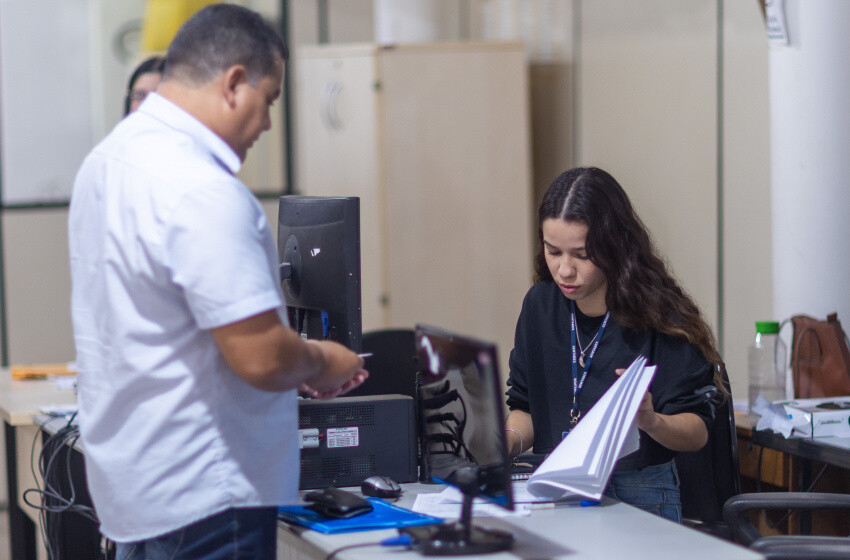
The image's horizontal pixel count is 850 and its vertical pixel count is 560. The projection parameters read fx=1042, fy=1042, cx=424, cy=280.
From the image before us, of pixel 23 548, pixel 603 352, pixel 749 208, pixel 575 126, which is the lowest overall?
pixel 23 548

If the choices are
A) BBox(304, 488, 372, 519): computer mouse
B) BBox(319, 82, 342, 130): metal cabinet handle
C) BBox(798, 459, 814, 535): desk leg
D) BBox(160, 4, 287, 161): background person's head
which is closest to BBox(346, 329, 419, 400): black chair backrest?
BBox(304, 488, 372, 519): computer mouse

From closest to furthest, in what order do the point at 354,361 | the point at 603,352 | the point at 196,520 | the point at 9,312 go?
the point at 196,520
the point at 354,361
the point at 603,352
the point at 9,312

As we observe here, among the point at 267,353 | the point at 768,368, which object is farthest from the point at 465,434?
the point at 768,368

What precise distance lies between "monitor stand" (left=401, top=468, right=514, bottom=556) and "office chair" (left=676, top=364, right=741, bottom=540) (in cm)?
83

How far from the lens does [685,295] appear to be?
7.97 feet

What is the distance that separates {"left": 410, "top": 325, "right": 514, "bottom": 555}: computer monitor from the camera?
171 centimetres

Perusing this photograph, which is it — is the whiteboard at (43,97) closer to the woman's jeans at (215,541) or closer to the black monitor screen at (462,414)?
the black monitor screen at (462,414)

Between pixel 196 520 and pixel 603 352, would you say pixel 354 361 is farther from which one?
pixel 603 352

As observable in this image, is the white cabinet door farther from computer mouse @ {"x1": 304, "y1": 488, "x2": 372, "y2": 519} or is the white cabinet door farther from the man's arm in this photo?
the man's arm

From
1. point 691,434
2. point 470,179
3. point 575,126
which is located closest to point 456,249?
point 470,179

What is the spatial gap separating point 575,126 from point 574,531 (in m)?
3.05

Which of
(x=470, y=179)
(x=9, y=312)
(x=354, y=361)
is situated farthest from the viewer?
(x=9, y=312)

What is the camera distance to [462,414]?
1.83 meters

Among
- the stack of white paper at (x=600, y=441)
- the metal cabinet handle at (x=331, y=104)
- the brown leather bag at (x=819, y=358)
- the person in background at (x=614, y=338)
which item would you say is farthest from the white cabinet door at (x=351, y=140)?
the stack of white paper at (x=600, y=441)
